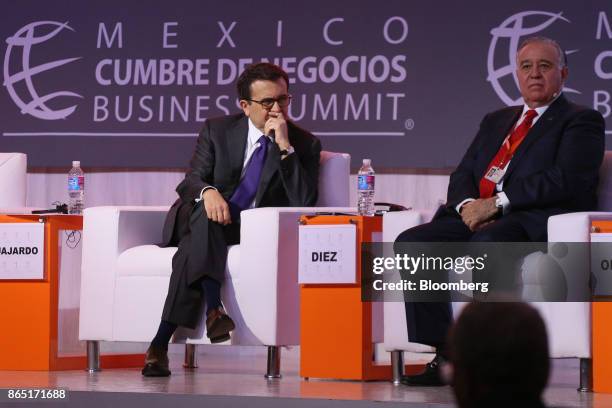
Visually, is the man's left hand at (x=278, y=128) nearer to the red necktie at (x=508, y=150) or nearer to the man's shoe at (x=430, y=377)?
the red necktie at (x=508, y=150)

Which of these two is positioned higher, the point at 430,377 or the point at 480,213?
the point at 480,213

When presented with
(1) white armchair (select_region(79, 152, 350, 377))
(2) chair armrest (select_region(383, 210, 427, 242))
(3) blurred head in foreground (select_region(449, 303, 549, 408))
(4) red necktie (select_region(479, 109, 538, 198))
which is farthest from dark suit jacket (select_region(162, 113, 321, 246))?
(3) blurred head in foreground (select_region(449, 303, 549, 408))

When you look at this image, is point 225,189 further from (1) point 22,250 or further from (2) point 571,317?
(2) point 571,317

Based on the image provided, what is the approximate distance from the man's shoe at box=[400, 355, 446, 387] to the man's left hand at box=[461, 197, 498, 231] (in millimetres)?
515

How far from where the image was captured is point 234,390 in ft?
12.8

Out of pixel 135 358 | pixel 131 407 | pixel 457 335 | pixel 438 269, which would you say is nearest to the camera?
pixel 457 335

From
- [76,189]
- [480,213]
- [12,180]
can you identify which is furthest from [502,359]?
[12,180]

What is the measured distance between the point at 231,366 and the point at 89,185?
1.63m

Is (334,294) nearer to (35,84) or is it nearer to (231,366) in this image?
(231,366)

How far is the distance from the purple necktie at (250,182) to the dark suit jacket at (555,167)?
0.89 m

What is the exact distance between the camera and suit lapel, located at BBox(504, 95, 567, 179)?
4188 mm

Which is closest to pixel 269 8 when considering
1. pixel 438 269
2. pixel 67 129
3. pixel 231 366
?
pixel 67 129

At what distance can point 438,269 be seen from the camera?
409 cm

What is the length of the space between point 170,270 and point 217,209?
1.14ft
